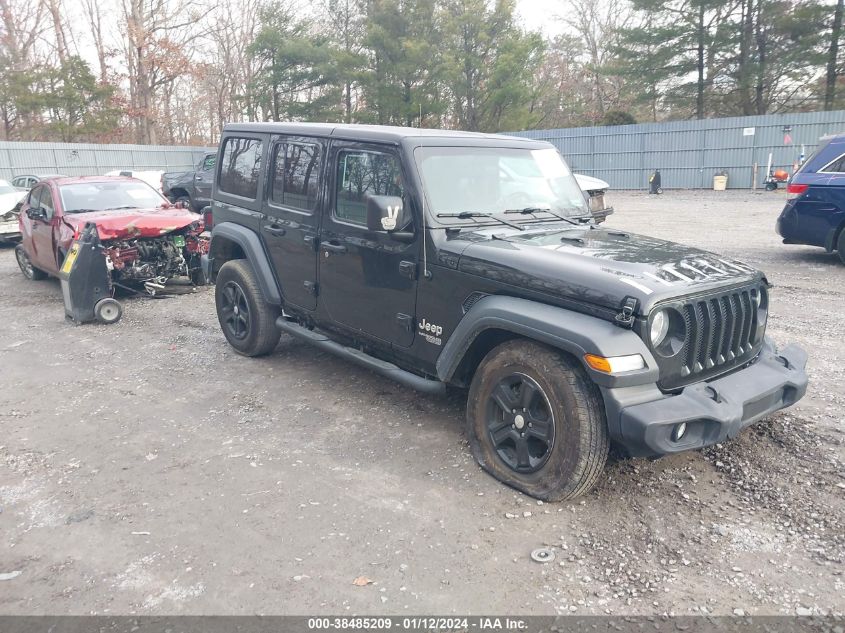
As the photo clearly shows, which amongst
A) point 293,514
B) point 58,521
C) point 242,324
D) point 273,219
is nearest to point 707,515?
point 293,514

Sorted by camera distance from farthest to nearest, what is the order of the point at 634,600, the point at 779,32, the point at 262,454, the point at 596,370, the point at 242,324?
the point at 779,32 → the point at 242,324 → the point at 262,454 → the point at 596,370 → the point at 634,600

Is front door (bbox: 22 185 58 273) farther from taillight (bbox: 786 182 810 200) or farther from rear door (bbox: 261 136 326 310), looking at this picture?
taillight (bbox: 786 182 810 200)

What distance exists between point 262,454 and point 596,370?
2325mm

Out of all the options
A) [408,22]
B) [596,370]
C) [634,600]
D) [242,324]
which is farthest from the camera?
[408,22]

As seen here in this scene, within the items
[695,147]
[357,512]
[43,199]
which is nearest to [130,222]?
[43,199]

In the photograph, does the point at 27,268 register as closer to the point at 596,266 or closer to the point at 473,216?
the point at 473,216

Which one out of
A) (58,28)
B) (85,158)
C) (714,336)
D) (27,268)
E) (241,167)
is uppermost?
(58,28)

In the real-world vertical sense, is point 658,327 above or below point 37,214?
below

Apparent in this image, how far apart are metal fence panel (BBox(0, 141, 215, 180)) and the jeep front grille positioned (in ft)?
94.7

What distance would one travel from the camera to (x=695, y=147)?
25828 mm

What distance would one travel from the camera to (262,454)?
4.46m

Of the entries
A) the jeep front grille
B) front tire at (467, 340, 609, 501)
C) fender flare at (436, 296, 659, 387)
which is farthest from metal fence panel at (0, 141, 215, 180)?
the jeep front grille

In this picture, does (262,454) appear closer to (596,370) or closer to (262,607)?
(262,607)

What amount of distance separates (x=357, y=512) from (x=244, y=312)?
3.14m
